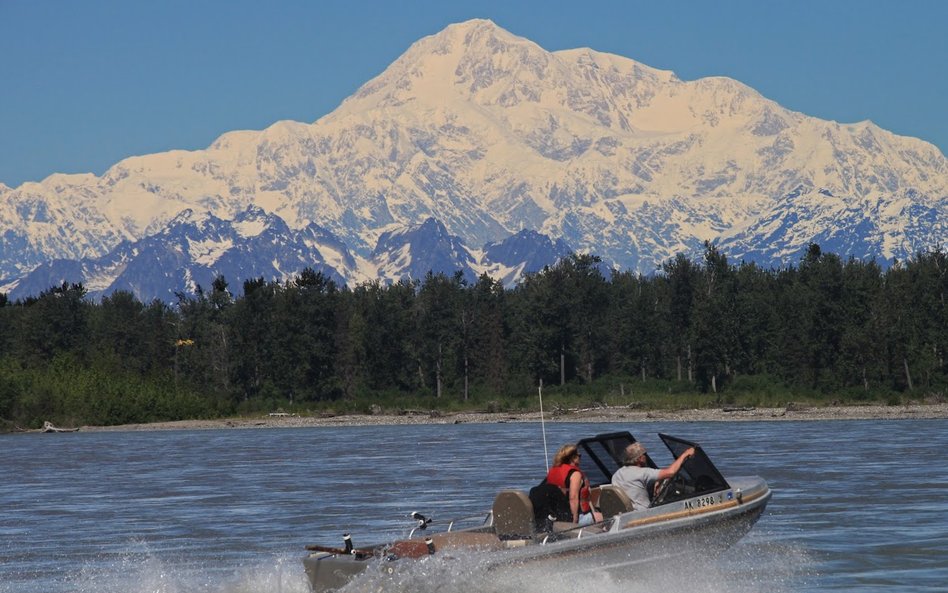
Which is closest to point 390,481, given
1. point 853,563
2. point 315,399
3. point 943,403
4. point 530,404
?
point 853,563

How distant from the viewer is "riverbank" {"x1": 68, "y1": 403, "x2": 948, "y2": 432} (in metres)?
98.9

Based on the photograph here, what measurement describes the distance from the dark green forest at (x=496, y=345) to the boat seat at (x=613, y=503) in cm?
8537

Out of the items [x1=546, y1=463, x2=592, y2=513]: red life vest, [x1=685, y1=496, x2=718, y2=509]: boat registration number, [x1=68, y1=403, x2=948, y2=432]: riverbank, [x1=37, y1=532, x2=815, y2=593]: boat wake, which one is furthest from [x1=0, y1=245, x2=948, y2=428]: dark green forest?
[x1=546, y1=463, x2=592, y2=513]: red life vest

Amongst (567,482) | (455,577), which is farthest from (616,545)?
(455,577)

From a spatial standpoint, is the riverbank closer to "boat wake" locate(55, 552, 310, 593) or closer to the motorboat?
the motorboat

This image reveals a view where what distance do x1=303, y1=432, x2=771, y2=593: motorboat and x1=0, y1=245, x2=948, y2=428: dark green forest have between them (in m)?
83.7

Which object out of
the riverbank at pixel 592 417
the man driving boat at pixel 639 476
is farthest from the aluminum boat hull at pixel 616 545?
the riverbank at pixel 592 417

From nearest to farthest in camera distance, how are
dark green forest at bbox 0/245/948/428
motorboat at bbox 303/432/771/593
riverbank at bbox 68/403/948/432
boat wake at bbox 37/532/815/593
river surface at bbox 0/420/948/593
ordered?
boat wake at bbox 37/532/815/593 < motorboat at bbox 303/432/771/593 < river surface at bbox 0/420/948/593 < riverbank at bbox 68/403/948/432 < dark green forest at bbox 0/245/948/428

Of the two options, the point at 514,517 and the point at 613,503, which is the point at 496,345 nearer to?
the point at 613,503

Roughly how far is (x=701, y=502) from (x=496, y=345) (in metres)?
113

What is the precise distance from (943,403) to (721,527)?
8375 cm

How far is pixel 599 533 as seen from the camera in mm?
23609

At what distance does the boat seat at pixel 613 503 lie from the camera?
80.7ft

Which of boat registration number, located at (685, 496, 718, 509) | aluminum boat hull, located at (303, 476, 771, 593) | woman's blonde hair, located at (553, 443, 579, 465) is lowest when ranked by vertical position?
aluminum boat hull, located at (303, 476, 771, 593)
